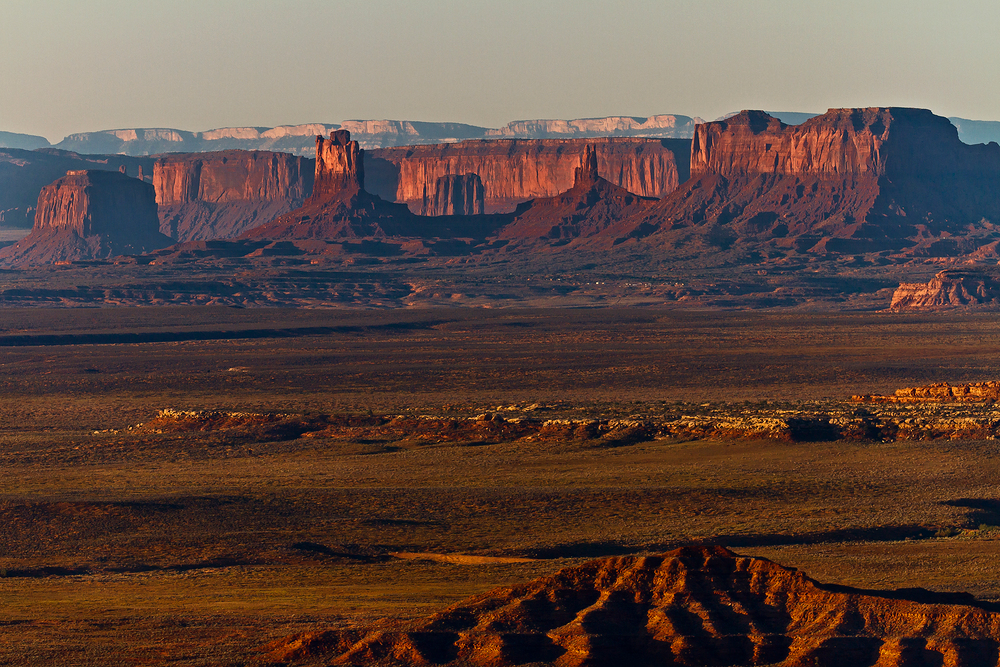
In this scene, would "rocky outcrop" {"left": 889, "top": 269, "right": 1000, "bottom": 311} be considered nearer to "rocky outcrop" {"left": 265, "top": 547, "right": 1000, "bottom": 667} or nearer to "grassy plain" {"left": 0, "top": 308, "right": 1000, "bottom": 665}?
"grassy plain" {"left": 0, "top": 308, "right": 1000, "bottom": 665}

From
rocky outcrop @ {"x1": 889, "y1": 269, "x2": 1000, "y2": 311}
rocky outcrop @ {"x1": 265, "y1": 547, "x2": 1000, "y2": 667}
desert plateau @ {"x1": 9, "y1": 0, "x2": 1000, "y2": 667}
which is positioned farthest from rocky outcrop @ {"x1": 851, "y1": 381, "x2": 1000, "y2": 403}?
rocky outcrop @ {"x1": 889, "y1": 269, "x2": 1000, "y2": 311}

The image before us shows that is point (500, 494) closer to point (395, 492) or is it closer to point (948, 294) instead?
point (395, 492)

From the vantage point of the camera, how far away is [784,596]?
27344mm

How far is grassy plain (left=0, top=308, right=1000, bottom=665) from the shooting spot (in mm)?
33031

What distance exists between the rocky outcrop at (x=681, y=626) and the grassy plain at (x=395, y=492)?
3.09m

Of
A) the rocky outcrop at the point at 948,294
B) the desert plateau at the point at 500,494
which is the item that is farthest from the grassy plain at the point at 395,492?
the rocky outcrop at the point at 948,294

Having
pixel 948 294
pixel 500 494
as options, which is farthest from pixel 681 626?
pixel 948 294

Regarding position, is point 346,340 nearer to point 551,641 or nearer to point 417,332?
point 417,332

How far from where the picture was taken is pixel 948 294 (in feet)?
476

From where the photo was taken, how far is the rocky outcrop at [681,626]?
25.5 metres

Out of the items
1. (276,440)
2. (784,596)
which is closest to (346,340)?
(276,440)

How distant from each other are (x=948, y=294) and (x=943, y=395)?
75.0 m

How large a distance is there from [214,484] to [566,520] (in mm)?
13175

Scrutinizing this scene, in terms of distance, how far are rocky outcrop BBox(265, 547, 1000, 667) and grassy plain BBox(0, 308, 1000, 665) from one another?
3094 mm
